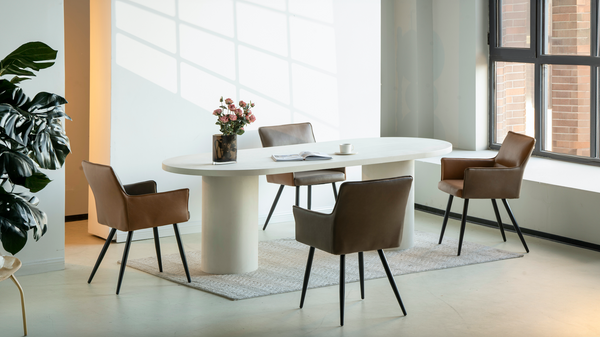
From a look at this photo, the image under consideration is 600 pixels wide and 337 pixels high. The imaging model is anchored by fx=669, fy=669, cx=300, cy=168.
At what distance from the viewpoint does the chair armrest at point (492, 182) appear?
4742mm

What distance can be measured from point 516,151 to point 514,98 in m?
1.72

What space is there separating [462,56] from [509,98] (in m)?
0.66

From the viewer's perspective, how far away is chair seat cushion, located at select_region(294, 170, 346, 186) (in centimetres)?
540

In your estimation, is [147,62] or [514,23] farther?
[514,23]

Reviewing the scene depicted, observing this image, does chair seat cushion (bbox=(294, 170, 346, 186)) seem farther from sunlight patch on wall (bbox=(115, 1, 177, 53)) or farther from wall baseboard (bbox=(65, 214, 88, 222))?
wall baseboard (bbox=(65, 214, 88, 222))

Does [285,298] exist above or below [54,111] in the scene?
below

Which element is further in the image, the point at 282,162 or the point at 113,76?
the point at 113,76

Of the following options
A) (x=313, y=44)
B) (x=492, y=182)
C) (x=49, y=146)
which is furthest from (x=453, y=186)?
(x=49, y=146)

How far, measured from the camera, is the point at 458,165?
5266mm

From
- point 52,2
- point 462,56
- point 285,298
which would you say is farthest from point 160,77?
point 462,56

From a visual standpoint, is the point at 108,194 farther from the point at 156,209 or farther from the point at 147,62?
the point at 147,62

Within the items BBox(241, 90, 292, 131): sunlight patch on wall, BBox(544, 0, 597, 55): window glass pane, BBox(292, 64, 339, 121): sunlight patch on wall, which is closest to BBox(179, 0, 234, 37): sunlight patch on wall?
BBox(241, 90, 292, 131): sunlight patch on wall

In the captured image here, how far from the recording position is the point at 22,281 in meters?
4.32

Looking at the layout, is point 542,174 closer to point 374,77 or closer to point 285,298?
point 374,77
